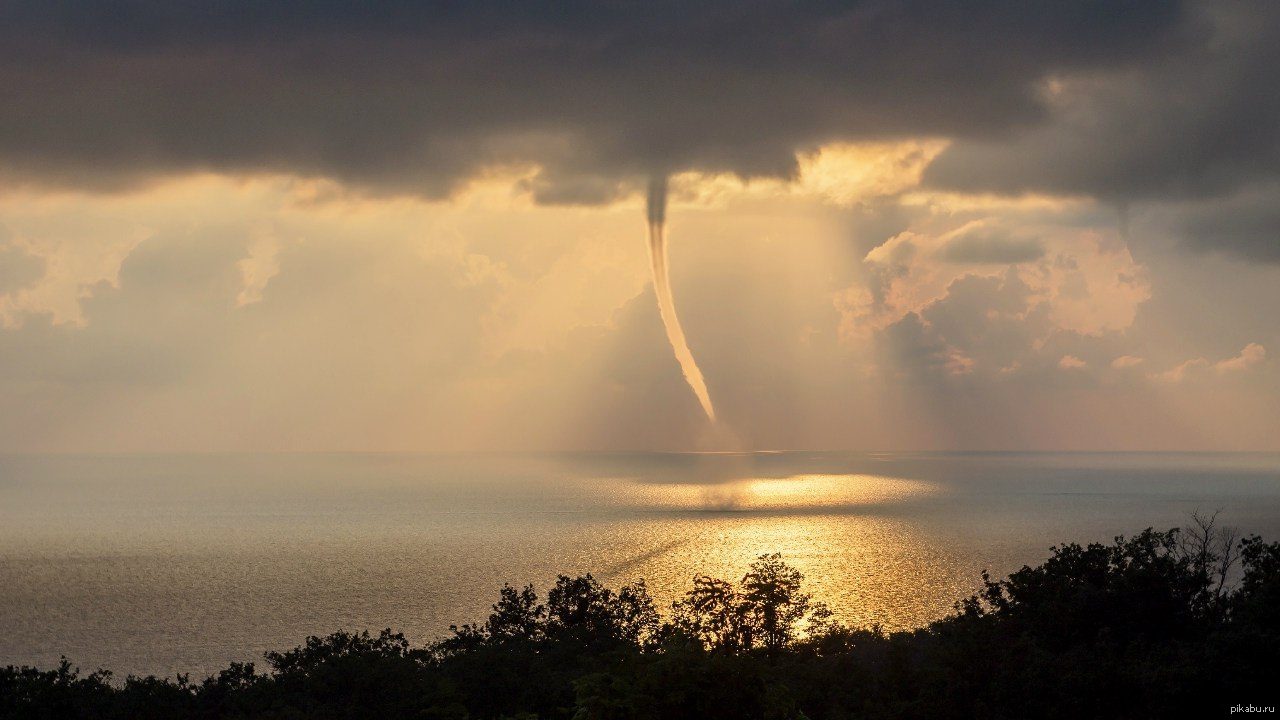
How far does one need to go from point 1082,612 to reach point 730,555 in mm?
138310

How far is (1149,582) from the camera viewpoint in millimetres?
58500

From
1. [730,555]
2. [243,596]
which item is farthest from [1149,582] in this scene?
Result: [730,555]

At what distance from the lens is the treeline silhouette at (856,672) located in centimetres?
2708

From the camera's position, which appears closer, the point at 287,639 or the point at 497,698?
the point at 497,698

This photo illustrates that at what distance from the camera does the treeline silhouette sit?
2708 centimetres

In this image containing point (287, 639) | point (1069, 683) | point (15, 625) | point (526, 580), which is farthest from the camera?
point (526, 580)

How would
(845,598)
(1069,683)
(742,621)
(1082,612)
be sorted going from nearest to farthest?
(1069,683)
(1082,612)
(742,621)
(845,598)

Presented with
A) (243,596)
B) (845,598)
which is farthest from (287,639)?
(845,598)

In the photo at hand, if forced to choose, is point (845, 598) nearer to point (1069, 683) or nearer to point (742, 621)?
point (742, 621)

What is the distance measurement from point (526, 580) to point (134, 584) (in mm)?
56159

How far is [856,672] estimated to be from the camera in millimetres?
50312

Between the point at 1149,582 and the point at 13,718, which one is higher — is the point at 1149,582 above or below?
above

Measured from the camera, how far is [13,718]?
48.8m

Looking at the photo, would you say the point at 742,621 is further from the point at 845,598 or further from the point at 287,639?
the point at 845,598
